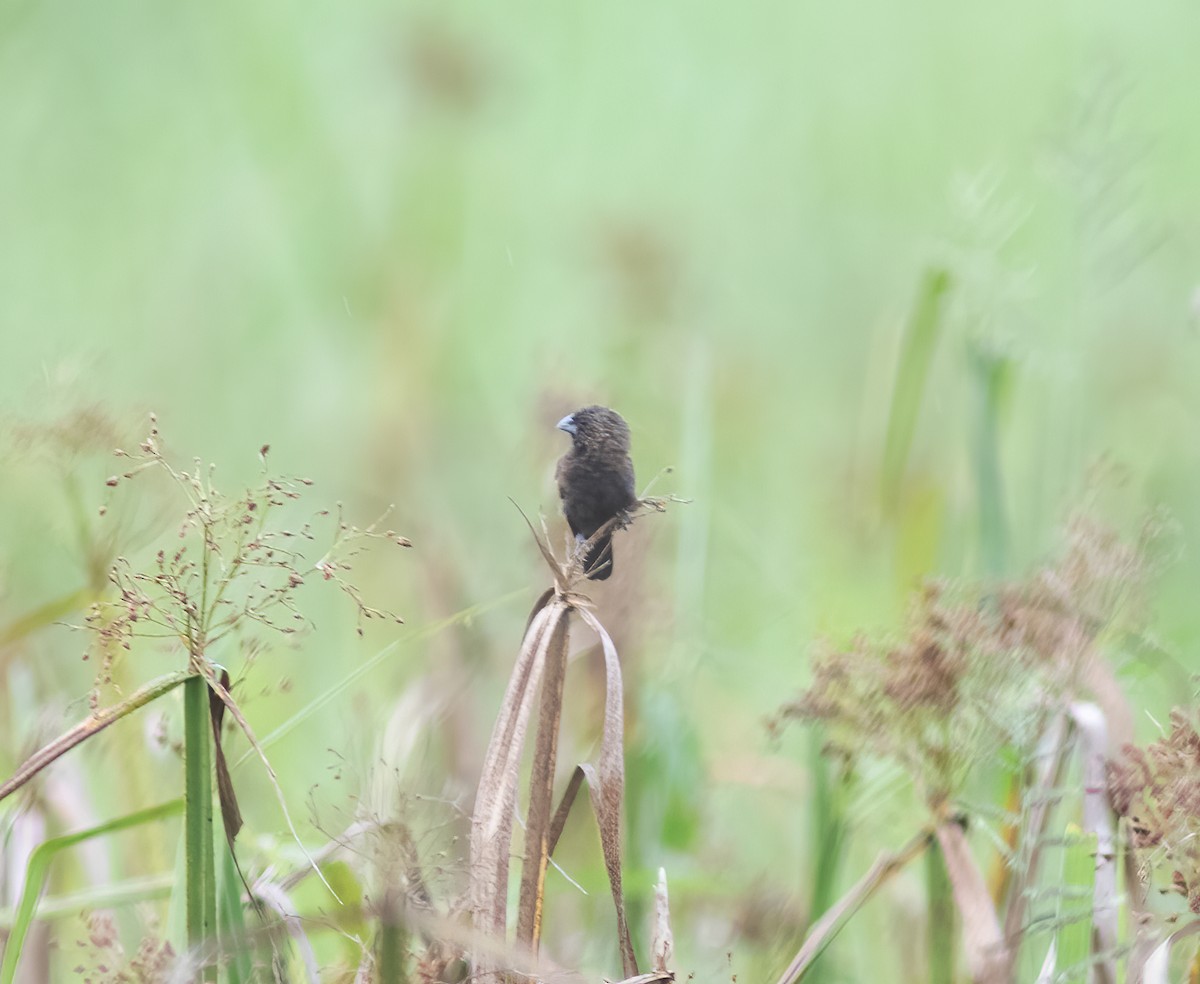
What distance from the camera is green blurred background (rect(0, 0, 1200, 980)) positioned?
2316 millimetres

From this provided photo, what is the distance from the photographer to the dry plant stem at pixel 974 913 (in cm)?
136

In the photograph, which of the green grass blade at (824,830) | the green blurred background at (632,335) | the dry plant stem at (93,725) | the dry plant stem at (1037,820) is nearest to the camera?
the dry plant stem at (93,725)

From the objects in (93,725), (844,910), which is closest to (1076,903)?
(844,910)

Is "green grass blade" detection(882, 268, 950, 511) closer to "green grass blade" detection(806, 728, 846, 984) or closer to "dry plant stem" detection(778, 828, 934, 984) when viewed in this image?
"green grass blade" detection(806, 728, 846, 984)

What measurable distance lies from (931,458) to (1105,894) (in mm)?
2920

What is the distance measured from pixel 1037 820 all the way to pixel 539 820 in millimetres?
673

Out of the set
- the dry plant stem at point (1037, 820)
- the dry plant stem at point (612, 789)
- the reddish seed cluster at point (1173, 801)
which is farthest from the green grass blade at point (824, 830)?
the dry plant stem at point (612, 789)

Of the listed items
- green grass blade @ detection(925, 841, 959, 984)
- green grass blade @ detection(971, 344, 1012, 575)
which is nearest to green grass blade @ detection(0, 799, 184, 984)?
green grass blade @ detection(925, 841, 959, 984)

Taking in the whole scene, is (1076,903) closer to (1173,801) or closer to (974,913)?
(974,913)

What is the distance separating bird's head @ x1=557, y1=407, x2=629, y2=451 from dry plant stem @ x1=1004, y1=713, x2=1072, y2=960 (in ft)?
2.58

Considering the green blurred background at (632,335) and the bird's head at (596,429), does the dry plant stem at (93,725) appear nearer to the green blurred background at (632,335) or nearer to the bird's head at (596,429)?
the green blurred background at (632,335)

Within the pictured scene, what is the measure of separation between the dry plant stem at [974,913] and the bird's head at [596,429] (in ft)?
2.66

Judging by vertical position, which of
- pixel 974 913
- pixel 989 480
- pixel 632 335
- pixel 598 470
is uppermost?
pixel 632 335

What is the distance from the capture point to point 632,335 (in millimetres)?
4293
